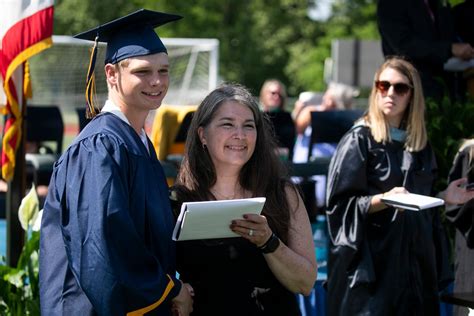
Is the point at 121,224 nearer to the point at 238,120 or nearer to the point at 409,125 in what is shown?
the point at 238,120

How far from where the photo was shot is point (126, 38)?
11.5 feet

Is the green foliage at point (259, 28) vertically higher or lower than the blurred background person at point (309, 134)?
higher

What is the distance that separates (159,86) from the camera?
134 inches

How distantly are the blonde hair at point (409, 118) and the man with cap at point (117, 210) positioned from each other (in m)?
1.98

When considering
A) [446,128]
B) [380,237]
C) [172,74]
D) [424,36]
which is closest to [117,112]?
[380,237]

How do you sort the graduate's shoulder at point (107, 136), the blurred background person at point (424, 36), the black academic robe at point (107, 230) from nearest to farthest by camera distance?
the black academic robe at point (107, 230) → the graduate's shoulder at point (107, 136) → the blurred background person at point (424, 36)

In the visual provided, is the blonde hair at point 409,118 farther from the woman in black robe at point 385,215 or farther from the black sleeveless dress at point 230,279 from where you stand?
the black sleeveless dress at point 230,279

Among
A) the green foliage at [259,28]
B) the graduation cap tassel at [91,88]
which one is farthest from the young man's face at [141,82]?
the green foliage at [259,28]

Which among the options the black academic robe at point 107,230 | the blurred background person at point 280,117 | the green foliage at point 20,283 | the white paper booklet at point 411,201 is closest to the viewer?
the black academic robe at point 107,230

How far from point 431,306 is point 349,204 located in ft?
2.39

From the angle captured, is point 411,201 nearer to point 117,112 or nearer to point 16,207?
point 117,112

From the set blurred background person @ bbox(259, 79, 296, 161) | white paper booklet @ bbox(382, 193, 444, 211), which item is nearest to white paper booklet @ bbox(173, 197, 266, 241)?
white paper booklet @ bbox(382, 193, 444, 211)

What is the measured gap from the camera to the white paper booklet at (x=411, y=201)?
4.52 metres

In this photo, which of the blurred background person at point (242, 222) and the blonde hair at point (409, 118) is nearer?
the blurred background person at point (242, 222)
